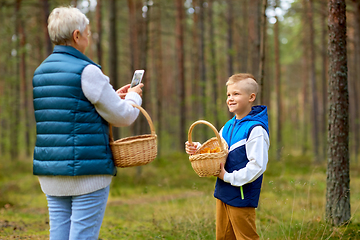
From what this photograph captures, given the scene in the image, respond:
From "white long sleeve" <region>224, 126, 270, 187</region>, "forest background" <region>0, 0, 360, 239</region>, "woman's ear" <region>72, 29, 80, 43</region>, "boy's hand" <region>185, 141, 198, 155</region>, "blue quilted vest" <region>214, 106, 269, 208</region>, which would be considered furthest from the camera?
"forest background" <region>0, 0, 360, 239</region>

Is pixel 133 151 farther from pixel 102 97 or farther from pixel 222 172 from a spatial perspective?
pixel 222 172

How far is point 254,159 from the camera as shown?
8.29 feet

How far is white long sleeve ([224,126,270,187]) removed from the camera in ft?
8.26

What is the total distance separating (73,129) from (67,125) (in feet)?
0.17

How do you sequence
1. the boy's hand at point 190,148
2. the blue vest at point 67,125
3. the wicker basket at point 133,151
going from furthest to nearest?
1. the boy's hand at point 190,148
2. the wicker basket at point 133,151
3. the blue vest at point 67,125

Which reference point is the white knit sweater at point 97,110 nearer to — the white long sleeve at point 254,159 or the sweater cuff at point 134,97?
the sweater cuff at point 134,97

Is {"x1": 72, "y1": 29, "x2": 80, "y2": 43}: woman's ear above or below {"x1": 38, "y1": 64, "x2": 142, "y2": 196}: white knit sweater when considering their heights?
above

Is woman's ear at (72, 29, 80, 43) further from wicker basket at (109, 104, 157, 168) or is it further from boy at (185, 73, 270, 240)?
boy at (185, 73, 270, 240)

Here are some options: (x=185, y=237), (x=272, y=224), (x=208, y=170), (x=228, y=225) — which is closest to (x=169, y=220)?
(x=185, y=237)

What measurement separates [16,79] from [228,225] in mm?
15643

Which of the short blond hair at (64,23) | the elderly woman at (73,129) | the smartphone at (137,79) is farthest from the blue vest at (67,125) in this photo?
the smartphone at (137,79)

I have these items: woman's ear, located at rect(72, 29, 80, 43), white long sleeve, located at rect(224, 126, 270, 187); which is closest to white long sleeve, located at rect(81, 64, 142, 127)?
woman's ear, located at rect(72, 29, 80, 43)

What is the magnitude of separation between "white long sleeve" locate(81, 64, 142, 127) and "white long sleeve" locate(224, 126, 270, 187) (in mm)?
1019

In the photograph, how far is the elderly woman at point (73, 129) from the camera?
2188 millimetres
